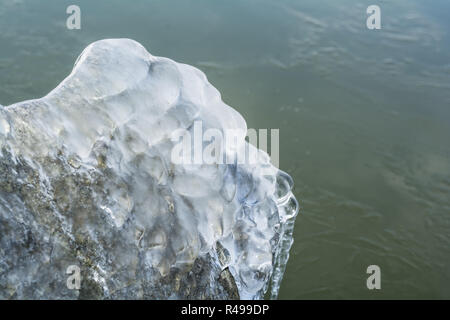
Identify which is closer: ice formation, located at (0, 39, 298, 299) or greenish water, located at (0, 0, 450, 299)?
ice formation, located at (0, 39, 298, 299)

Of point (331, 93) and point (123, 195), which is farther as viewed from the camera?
point (331, 93)

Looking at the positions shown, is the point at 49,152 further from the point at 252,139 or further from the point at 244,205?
the point at 252,139

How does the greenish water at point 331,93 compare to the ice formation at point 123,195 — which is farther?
the greenish water at point 331,93

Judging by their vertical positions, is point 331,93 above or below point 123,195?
below
